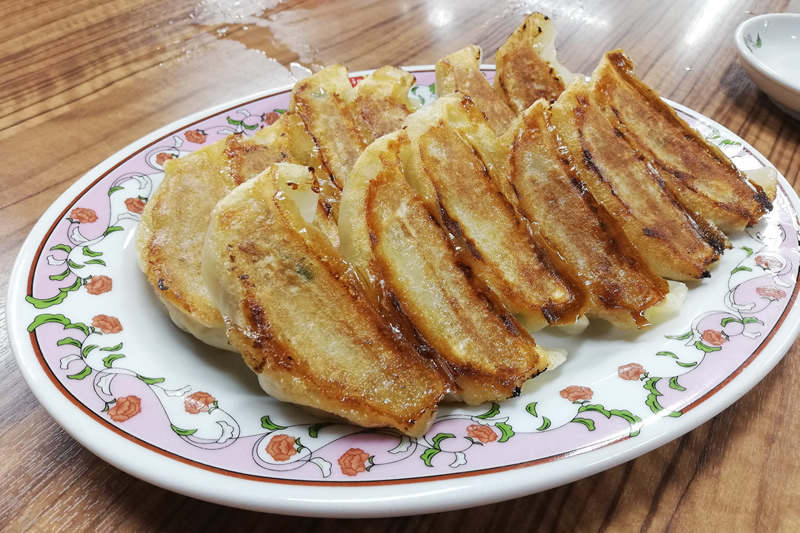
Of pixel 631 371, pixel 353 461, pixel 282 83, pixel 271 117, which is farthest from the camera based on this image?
pixel 282 83

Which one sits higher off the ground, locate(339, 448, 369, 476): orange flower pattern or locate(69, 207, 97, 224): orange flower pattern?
locate(69, 207, 97, 224): orange flower pattern

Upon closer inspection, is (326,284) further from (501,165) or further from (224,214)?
(501,165)

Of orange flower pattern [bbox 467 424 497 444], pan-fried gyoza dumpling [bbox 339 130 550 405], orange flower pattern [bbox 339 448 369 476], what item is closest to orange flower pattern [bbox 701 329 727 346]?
pan-fried gyoza dumpling [bbox 339 130 550 405]

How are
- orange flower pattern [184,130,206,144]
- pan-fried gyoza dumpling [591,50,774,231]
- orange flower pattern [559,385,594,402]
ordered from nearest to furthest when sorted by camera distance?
orange flower pattern [559,385,594,402] < pan-fried gyoza dumpling [591,50,774,231] < orange flower pattern [184,130,206,144]

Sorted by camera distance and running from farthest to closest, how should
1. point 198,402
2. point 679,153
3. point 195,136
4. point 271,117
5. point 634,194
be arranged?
point 271,117 < point 195,136 < point 679,153 < point 634,194 < point 198,402

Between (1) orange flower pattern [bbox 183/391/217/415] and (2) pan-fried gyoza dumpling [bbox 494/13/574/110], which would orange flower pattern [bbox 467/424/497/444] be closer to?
(1) orange flower pattern [bbox 183/391/217/415]

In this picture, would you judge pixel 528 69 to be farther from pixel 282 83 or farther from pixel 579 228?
pixel 282 83

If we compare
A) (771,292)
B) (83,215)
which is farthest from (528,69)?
(83,215)

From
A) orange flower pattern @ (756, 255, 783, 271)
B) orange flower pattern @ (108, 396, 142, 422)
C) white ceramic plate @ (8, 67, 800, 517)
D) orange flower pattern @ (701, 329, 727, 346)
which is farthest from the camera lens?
orange flower pattern @ (756, 255, 783, 271)
